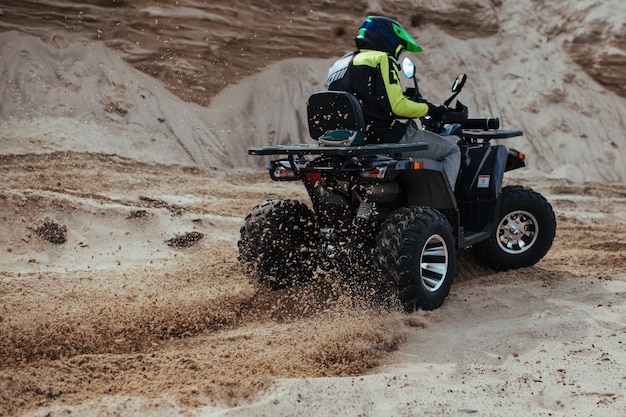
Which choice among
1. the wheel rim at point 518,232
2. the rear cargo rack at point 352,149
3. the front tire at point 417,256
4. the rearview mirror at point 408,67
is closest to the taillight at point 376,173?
the rear cargo rack at point 352,149

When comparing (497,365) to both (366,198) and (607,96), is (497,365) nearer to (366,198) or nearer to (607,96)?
(366,198)

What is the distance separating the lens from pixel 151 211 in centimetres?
781

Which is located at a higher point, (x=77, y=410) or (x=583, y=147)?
(x=583, y=147)

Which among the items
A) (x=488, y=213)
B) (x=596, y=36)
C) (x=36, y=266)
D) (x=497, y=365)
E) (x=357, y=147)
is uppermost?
(x=596, y=36)

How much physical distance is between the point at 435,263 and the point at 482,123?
1.61m

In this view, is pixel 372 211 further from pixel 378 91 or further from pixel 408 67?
pixel 408 67

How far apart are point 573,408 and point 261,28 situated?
11921 mm

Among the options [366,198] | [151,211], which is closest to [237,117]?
[151,211]

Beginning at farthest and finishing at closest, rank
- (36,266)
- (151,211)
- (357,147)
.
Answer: (151,211) → (36,266) → (357,147)

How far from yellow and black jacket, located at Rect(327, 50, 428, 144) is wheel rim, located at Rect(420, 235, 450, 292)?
0.84 meters

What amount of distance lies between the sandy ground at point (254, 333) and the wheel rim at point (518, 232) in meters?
0.24

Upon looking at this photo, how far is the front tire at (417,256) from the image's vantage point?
470 cm

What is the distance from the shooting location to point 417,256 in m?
4.71

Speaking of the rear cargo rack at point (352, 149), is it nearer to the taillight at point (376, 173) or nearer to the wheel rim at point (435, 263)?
the taillight at point (376, 173)
